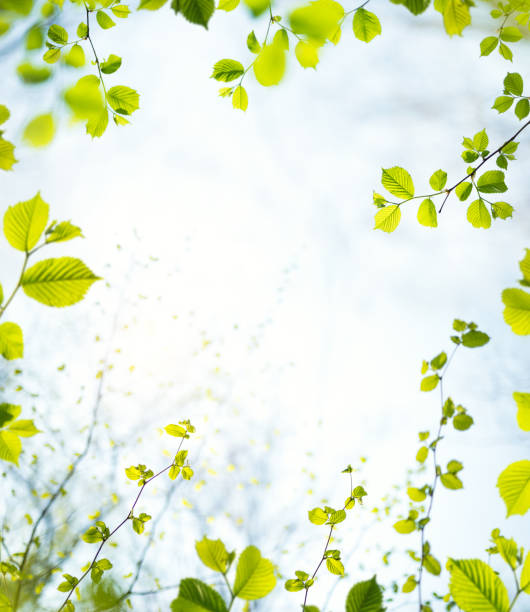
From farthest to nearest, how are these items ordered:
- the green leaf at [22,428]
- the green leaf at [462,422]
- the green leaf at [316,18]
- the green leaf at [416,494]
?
the green leaf at [416,494] < the green leaf at [462,422] < the green leaf at [316,18] < the green leaf at [22,428]

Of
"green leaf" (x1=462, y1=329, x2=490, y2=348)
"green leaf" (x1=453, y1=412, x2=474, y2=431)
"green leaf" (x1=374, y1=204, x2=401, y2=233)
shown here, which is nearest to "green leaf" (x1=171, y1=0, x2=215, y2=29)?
"green leaf" (x1=374, y1=204, x2=401, y2=233)

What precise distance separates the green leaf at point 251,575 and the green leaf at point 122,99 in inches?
26.2

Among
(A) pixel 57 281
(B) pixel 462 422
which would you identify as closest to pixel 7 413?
(A) pixel 57 281

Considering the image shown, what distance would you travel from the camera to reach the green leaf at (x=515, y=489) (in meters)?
0.35

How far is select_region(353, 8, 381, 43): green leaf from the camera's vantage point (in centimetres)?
56

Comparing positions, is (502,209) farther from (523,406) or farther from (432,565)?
(432,565)

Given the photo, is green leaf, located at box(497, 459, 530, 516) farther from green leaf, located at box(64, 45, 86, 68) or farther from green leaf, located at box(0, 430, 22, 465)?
green leaf, located at box(64, 45, 86, 68)

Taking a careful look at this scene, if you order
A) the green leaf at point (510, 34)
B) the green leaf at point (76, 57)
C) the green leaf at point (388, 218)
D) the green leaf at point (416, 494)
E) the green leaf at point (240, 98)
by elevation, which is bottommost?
the green leaf at point (416, 494)

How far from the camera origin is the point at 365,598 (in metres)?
0.26

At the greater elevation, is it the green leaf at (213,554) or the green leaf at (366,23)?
the green leaf at (366,23)

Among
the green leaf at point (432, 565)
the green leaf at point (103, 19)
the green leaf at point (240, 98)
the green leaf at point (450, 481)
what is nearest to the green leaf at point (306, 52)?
the green leaf at point (240, 98)

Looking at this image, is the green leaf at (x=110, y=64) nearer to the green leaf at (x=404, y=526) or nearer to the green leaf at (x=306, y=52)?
the green leaf at (x=306, y=52)

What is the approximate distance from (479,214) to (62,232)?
Result: 0.75 meters

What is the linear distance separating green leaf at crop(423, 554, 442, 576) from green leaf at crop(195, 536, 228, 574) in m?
0.61
